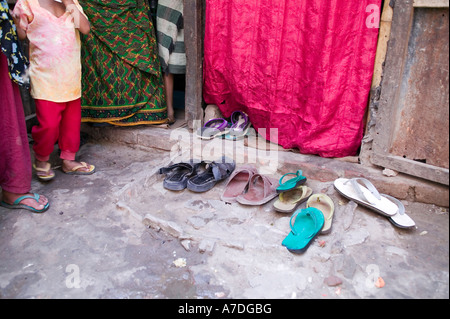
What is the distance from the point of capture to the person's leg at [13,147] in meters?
2.64

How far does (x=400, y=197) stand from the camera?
9.86 ft

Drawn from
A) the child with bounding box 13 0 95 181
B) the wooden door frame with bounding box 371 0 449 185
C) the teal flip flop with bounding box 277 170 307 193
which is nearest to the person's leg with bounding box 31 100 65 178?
the child with bounding box 13 0 95 181

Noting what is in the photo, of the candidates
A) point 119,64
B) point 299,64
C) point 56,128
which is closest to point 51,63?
point 56,128

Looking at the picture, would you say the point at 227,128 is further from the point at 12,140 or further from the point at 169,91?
the point at 12,140

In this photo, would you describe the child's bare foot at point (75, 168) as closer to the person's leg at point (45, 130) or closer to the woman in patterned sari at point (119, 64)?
the person's leg at point (45, 130)

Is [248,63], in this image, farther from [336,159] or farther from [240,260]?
[240,260]

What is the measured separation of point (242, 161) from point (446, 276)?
194 centimetres

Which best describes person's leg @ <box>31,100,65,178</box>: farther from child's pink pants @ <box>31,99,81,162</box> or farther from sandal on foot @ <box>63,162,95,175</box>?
sandal on foot @ <box>63,162,95,175</box>

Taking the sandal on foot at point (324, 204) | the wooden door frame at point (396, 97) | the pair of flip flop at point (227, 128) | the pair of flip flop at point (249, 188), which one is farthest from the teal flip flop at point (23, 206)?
the wooden door frame at point (396, 97)

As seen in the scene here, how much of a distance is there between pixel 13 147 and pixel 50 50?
748mm

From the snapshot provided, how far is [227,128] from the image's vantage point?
12.4ft

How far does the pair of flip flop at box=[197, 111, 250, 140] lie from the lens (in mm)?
3676

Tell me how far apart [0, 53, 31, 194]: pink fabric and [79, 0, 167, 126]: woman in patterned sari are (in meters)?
1.02

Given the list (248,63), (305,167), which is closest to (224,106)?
(248,63)
